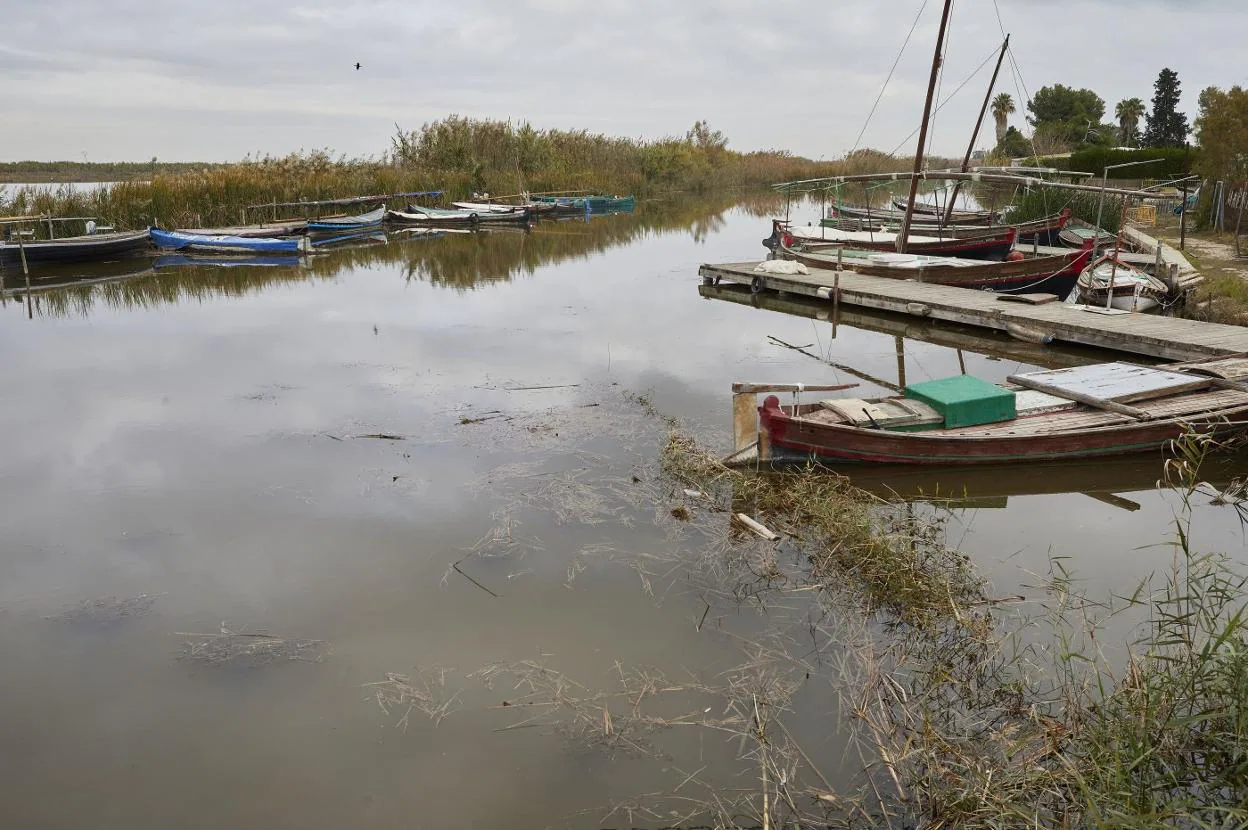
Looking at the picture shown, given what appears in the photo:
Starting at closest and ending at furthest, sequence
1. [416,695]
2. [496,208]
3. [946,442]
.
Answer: [416,695], [946,442], [496,208]

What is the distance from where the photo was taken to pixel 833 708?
5.09 metres

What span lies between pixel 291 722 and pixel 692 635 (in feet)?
8.42

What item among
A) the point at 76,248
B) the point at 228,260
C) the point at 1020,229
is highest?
the point at 76,248

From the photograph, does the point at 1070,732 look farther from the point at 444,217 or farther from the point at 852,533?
the point at 444,217

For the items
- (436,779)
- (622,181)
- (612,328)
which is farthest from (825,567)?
(622,181)

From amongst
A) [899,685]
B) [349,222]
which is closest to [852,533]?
[899,685]

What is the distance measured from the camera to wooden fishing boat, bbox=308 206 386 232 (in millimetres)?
31950

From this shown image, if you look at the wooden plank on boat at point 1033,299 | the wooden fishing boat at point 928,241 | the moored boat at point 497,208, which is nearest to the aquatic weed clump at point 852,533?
the wooden plank on boat at point 1033,299

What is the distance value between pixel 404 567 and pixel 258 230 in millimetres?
26048

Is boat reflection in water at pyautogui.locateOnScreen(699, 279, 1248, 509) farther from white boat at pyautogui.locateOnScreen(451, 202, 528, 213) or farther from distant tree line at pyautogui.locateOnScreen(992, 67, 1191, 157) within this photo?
distant tree line at pyautogui.locateOnScreen(992, 67, 1191, 157)

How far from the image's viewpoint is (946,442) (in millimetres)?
8383

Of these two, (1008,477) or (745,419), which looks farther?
(1008,477)

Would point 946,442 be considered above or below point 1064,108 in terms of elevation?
below

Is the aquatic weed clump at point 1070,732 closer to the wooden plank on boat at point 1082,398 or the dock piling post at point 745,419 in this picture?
the dock piling post at point 745,419
